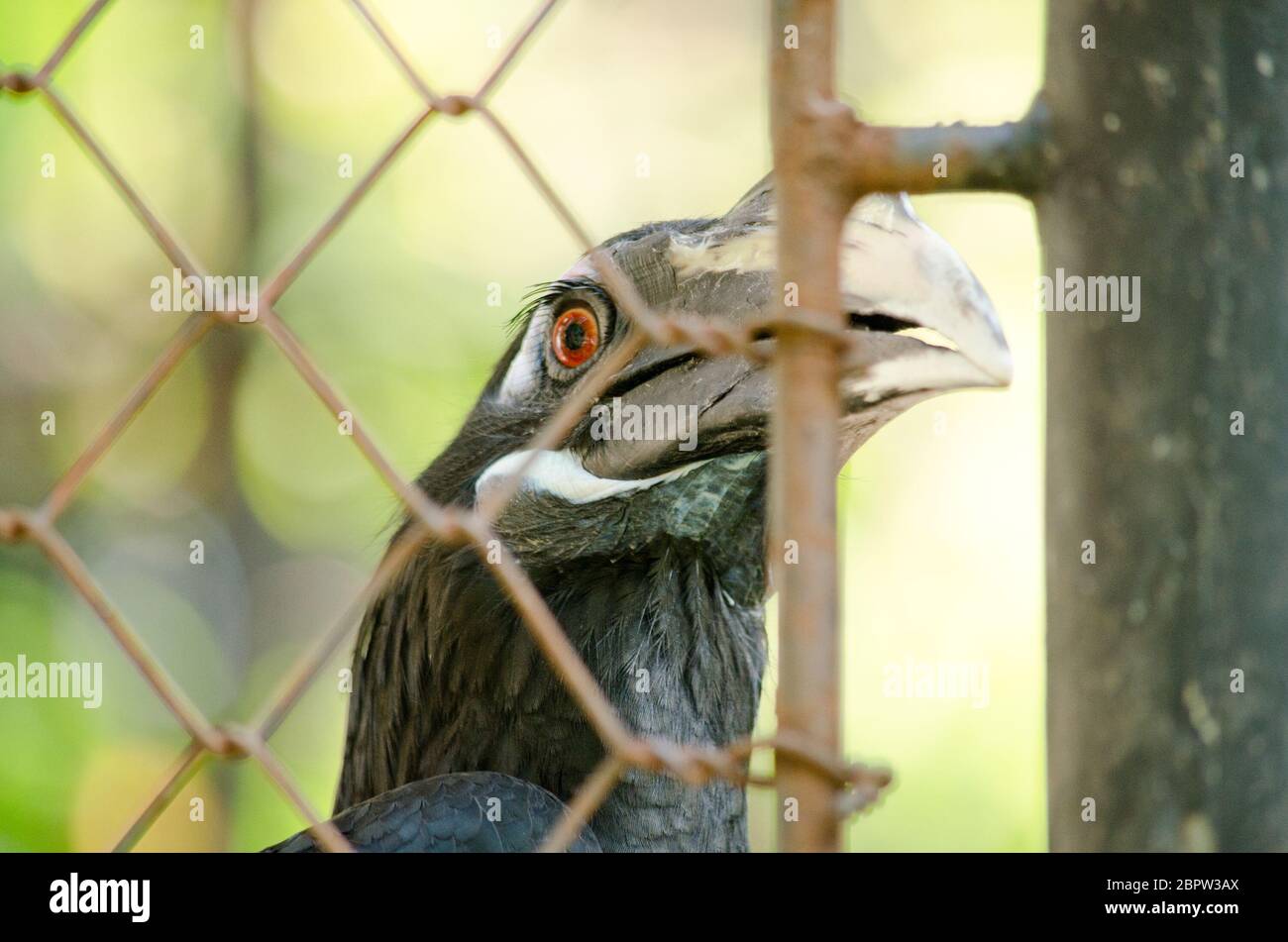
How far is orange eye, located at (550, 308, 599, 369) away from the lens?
281cm

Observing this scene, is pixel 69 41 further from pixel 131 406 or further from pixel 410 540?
pixel 410 540

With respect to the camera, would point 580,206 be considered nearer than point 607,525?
No

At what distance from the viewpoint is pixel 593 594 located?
9.09 ft

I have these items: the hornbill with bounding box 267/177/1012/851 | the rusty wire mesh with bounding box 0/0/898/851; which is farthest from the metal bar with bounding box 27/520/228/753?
the hornbill with bounding box 267/177/1012/851

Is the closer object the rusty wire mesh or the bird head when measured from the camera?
the rusty wire mesh

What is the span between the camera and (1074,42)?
125 centimetres

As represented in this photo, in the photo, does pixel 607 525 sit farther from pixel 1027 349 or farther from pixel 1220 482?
pixel 1027 349

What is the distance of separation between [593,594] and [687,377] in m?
0.63

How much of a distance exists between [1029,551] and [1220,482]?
542cm

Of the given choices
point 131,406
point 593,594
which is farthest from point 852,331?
point 593,594

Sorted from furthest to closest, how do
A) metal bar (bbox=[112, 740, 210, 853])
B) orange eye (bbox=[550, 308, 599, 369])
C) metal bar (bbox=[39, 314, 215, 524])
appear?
orange eye (bbox=[550, 308, 599, 369]) < metal bar (bbox=[39, 314, 215, 524]) < metal bar (bbox=[112, 740, 210, 853])

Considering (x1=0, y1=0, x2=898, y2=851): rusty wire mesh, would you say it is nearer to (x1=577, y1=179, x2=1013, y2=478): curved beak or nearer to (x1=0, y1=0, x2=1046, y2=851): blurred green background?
(x1=577, y1=179, x2=1013, y2=478): curved beak

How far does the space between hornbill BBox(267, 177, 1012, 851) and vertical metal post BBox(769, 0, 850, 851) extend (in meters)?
0.77
